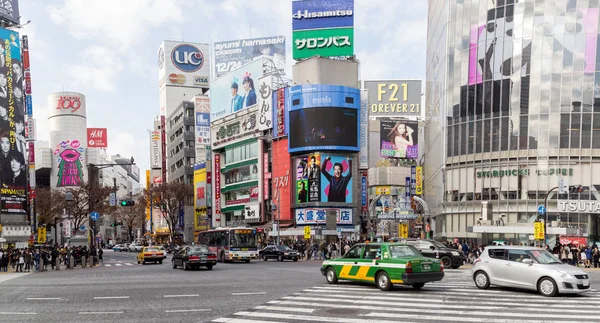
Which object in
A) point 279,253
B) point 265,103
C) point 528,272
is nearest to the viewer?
point 528,272

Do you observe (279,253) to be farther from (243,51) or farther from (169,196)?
(243,51)

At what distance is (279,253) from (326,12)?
42.1 metres

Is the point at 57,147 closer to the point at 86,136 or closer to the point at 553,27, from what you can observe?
the point at 86,136

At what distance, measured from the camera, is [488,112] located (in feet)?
202

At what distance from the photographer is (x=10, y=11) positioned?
90438mm

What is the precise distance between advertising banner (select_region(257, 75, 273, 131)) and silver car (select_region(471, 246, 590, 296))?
201 feet

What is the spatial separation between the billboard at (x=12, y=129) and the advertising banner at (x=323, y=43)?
39750 millimetres

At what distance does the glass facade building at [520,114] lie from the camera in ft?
186

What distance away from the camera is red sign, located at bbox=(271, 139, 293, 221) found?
252 feet

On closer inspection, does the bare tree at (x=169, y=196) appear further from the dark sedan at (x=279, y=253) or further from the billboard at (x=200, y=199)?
the dark sedan at (x=279, y=253)

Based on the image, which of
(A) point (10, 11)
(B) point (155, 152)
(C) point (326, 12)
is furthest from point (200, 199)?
(B) point (155, 152)

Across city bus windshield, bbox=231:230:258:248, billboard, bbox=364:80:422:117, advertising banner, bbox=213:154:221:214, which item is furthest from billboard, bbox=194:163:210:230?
city bus windshield, bbox=231:230:258:248

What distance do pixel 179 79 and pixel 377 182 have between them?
54211 millimetres

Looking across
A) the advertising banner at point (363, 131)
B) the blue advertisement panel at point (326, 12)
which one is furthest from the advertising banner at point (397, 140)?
the blue advertisement panel at point (326, 12)
